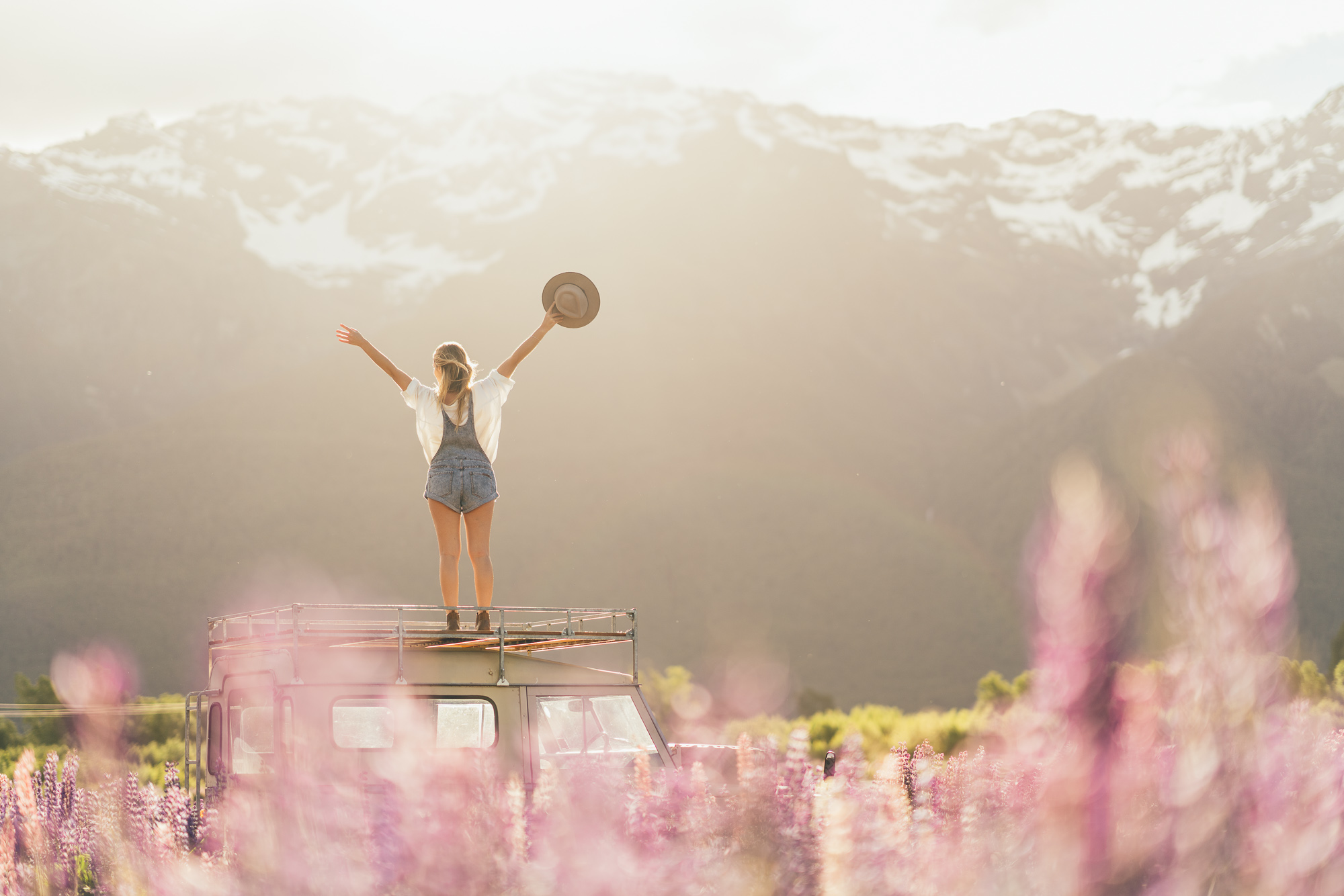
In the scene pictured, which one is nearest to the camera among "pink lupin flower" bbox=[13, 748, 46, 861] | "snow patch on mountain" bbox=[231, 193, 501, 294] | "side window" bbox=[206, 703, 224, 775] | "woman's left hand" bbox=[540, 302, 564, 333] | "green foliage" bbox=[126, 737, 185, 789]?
"pink lupin flower" bbox=[13, 748, 46, 861]

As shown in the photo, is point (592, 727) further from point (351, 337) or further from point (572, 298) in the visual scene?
point (351, 337)

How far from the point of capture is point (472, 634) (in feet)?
20.2

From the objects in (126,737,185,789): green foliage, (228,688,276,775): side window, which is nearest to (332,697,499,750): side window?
(228,688,276,775): side window

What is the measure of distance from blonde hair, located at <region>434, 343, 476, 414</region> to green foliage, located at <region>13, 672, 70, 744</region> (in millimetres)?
19801

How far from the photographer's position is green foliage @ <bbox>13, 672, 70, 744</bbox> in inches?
948

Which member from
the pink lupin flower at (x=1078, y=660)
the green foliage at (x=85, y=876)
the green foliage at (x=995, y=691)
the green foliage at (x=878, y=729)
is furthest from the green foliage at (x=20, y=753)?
the pink lupin flower at (x=1078, y=660)

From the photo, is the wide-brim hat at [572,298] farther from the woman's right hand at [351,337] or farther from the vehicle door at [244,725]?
the vehicle door at [244,725]

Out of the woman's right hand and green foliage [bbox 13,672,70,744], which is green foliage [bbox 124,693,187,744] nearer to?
green foliage [bbox 13,672,70,744]

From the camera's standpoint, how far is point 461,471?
6.90 metres

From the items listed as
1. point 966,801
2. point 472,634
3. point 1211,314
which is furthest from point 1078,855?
point 1211,314

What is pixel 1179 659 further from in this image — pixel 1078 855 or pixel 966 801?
pixel 966 801

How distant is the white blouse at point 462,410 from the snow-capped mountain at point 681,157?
84.4 metres

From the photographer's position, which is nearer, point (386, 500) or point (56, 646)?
point (56, 646)

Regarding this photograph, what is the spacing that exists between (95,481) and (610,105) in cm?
7338
